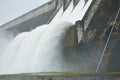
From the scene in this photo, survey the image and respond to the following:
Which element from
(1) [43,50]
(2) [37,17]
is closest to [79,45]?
(1) [43,50]

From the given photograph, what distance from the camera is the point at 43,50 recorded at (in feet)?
57.2

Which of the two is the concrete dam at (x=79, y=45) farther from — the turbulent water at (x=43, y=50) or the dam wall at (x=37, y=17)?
the dam wall at (x=37, y=17)

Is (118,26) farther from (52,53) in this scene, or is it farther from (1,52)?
(1,52)

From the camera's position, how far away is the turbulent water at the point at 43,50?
53.0ft

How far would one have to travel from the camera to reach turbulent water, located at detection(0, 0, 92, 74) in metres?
16.2

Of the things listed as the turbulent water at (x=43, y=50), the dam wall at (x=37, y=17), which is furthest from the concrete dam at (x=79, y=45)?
the dam wall at (x=37, y=17)

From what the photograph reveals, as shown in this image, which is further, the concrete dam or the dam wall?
the dam wall

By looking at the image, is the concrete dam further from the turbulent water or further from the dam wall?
the dam wall

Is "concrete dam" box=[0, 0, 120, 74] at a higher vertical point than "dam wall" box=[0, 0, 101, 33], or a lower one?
higher

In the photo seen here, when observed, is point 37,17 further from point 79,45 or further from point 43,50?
point 79,45

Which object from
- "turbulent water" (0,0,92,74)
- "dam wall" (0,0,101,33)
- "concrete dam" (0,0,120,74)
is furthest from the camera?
"dam wall" (0,0,101,33)

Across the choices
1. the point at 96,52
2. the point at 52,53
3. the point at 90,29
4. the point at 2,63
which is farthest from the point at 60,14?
the point at 96,52

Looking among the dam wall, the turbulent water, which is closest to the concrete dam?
the turbulent water

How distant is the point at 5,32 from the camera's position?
112 feet
